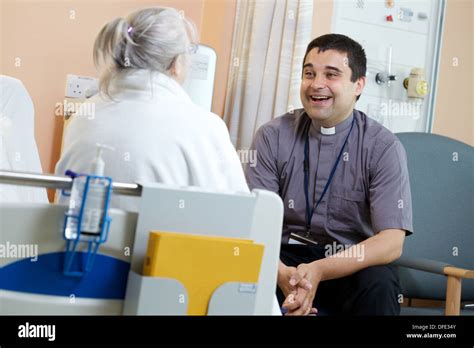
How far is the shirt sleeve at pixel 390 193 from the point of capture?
1.95 m

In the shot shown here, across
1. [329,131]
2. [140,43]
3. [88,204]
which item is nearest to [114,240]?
[88,204]

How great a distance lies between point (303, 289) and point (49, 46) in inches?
51.6

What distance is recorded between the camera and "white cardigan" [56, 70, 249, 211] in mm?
1295

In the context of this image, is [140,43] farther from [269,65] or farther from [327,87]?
[269,65]

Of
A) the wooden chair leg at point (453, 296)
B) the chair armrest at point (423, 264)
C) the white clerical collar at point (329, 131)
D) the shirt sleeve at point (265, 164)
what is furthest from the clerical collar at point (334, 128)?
the wooden chair leg at point (453, 296)

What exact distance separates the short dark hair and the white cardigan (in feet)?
2.75

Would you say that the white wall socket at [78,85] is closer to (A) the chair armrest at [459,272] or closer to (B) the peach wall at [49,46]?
(B) the peach wall at [49,46]

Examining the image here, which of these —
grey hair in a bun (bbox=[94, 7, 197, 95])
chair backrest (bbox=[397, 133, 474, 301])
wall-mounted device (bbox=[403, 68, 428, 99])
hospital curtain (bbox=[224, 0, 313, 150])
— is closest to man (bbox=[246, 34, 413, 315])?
chair backrest (bbox=[397, 133, 474, 301])

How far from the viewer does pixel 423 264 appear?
200 cm

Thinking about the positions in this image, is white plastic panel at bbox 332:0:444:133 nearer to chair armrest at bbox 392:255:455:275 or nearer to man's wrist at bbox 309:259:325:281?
chair armrest at bbox 392:255:455:275

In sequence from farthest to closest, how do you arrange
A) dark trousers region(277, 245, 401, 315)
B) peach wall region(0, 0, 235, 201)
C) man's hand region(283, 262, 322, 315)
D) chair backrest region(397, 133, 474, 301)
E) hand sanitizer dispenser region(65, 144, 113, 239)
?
peach wall region(0, 0, 235, 201), chair backrest region(397, 133, 474, 301), dark trousers region(277, 245, 401, 315), man's hand region(283, 262, 322, 315), hand sanitizer dispenser region(65, 144, 113, 239)
